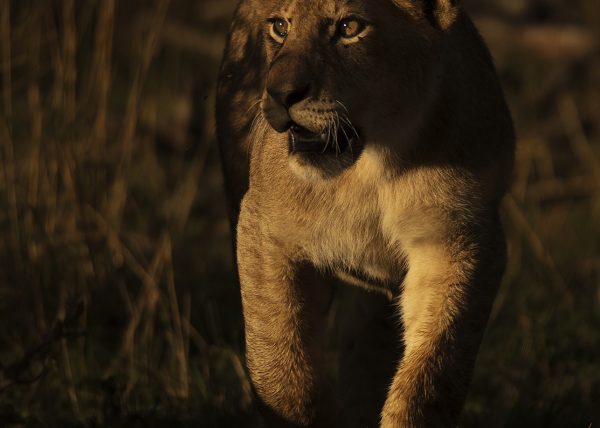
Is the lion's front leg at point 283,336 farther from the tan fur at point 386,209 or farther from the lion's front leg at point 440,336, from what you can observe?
the lion's front leg at point 440,336

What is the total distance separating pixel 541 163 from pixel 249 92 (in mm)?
4005

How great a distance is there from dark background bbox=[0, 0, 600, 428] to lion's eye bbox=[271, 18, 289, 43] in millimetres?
1008

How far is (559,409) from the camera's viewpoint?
4.41m

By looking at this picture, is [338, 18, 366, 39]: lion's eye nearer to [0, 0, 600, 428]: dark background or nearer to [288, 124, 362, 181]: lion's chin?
[288, 124, 362, 181]: lion's chin

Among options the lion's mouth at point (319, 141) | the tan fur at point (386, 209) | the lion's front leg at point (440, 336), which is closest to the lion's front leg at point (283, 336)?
the tan fur at point (386, 209)

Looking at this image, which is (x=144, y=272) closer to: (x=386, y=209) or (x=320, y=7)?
(x=386, y=209)

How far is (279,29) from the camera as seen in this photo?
12.0 feet

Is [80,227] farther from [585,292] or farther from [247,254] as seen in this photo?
[585,292]

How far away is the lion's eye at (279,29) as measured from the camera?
11.9 feet

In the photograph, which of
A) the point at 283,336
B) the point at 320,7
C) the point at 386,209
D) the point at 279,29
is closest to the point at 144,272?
the point at 283,336

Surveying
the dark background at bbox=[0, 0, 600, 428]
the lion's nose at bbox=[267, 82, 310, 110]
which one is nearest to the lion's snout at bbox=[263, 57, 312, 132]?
the lion's nose at bbox=[267, 82, 310, 110]

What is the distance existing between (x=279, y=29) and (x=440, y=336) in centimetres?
101

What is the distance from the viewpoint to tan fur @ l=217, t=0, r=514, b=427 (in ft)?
11.6

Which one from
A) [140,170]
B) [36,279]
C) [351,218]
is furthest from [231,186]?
[140,170]
